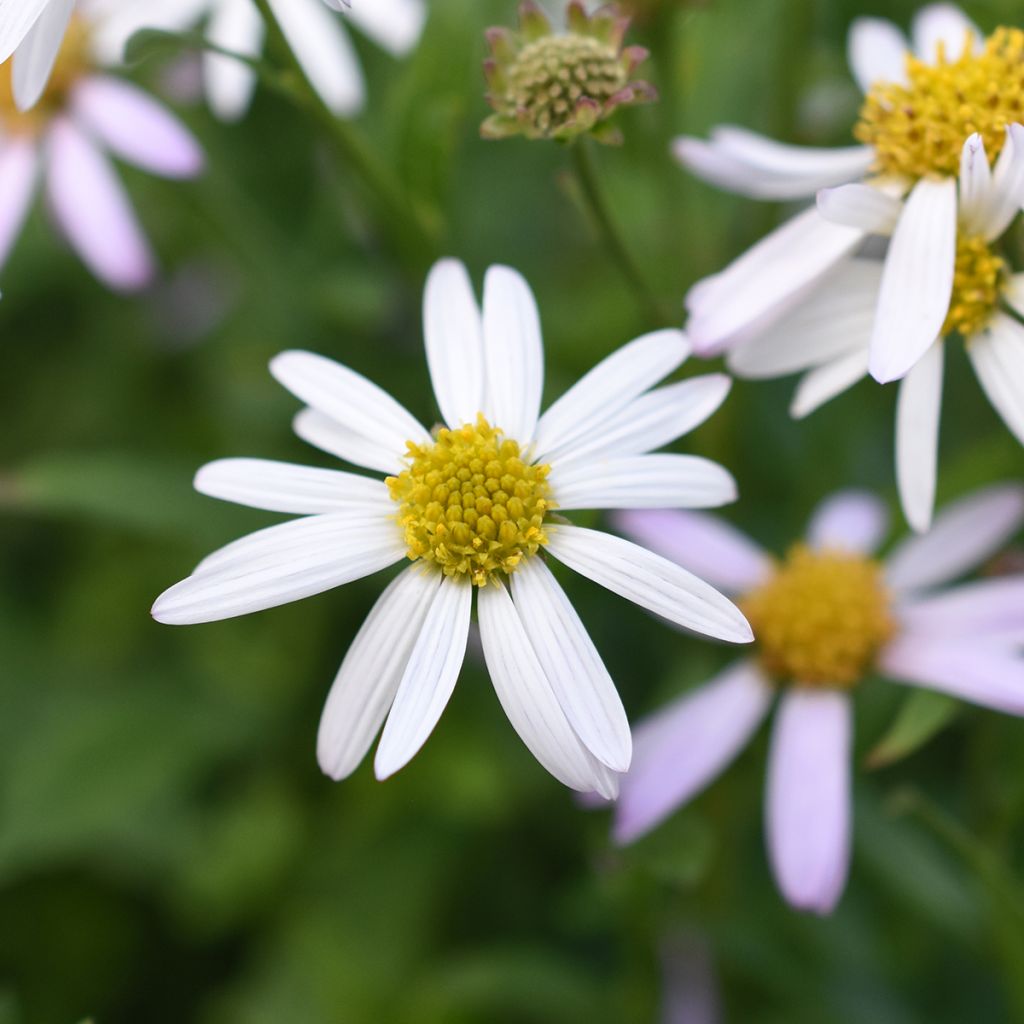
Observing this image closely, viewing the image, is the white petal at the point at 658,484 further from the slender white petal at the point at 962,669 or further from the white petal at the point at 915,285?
the slender white petal at the point at 962,669

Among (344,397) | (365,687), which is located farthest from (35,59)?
(365,687)

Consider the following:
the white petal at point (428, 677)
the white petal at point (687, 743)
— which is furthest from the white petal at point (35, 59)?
the white petal at point (687, 743)

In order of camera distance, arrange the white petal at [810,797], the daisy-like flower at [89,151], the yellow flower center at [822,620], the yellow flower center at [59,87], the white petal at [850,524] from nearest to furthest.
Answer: the white petal at [810,797] < the yellow flower center at [822,620] < the white petal at [850,524] < the daisy-like flower at [89,151] < the yellow flower center at [59,87]

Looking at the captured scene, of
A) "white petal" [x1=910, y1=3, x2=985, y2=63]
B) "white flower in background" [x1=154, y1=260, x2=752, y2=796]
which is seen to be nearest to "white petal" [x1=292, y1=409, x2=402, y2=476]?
"white flower in background" [x1=154, y1=260, x2=752, y2=796]

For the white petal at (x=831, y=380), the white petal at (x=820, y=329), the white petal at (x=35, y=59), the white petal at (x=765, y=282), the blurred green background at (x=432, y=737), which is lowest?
the blurred green background at (x=432, y=737)

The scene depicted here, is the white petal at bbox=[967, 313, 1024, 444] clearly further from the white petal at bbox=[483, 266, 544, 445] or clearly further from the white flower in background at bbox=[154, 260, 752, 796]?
the white petal at bbox=[483, 266, 544, 445]

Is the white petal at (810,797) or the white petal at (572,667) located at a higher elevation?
the white petal at (572,667)

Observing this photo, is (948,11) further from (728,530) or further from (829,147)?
(728,530)
